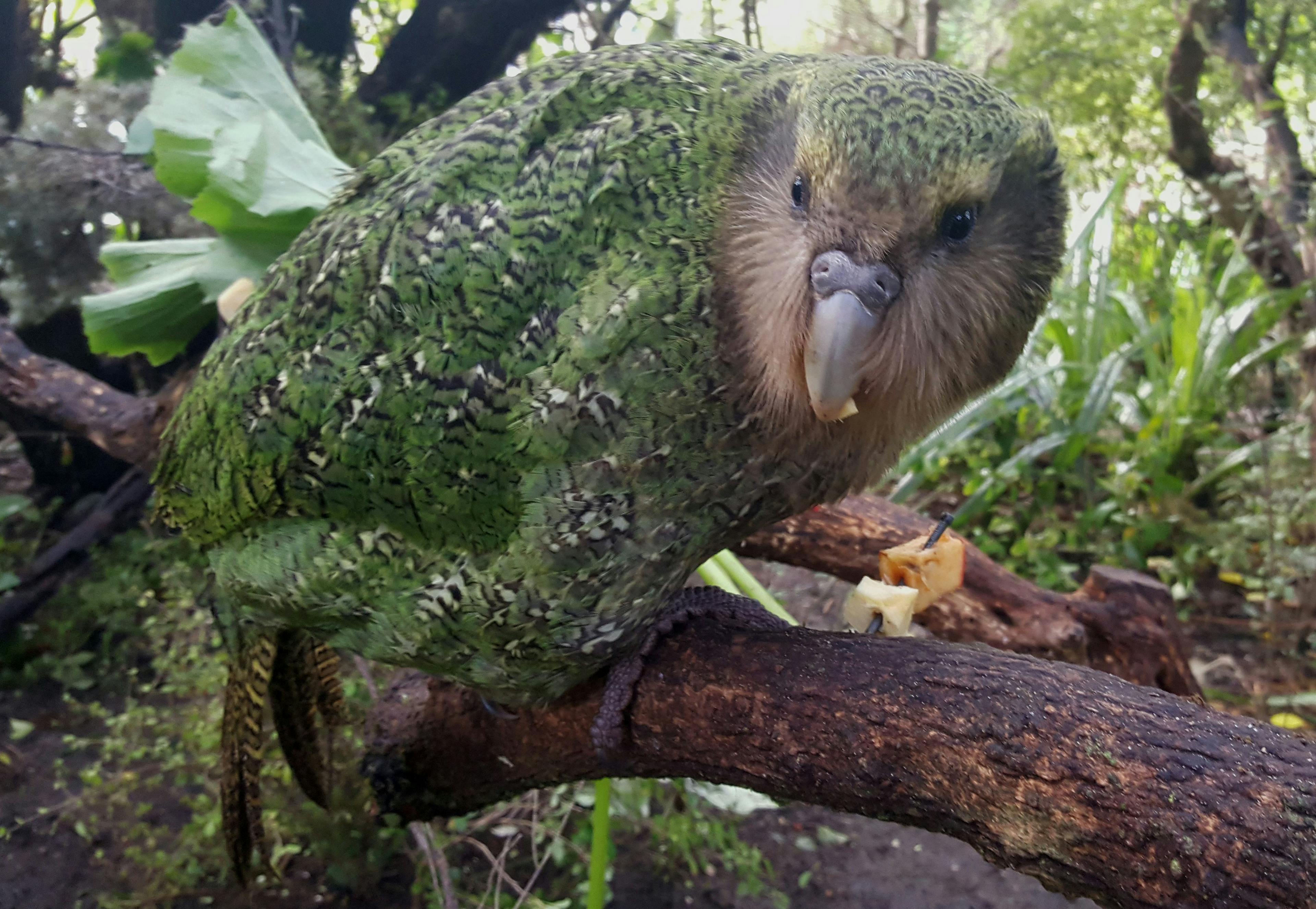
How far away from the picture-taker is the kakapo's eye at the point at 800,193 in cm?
102

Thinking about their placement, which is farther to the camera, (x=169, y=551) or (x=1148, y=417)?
(x=1148, y=417)

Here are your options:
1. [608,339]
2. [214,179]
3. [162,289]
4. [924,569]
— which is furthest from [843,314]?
[162,289]

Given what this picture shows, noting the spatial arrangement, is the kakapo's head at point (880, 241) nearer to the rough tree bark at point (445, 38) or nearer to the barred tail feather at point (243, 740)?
the barred tail feather at point (243, 740)

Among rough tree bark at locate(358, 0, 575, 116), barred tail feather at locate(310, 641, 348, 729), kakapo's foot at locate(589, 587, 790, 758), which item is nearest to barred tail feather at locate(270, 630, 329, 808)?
barred tail feather at locate(310, 641, 348, 729)

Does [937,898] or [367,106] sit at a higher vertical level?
[367,106]

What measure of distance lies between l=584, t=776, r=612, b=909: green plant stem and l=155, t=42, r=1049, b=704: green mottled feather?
1.70ft

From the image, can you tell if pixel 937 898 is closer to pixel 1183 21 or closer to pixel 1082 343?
pixel 1082 343

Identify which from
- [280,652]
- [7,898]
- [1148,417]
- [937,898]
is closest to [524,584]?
[280,652]

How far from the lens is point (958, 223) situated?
3.34 ft

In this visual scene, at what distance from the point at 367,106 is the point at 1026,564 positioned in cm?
348

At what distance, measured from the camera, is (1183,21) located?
10.8 ft

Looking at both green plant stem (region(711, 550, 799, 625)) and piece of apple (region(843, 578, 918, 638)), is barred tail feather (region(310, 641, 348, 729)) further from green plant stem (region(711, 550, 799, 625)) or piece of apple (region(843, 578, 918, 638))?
piece of apple (region(843, 578, 918, 638))

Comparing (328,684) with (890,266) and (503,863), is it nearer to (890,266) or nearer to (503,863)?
(503,863)

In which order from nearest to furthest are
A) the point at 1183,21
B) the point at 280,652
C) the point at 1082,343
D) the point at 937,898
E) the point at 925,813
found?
the point at 925,813 < the point at 280,652 < the point at 937,898 < the point at 1183,21 < the point at 1082,343
